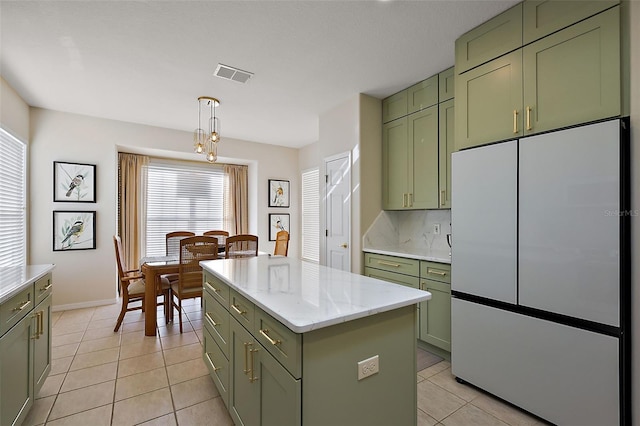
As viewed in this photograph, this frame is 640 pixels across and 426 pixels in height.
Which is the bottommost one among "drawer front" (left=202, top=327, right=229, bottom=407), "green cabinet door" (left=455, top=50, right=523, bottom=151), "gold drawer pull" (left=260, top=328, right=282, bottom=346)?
"drawer front" (left=202, top=327, right=229, bottom=407)

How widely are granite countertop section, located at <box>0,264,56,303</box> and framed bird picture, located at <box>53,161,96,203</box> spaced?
247 cm

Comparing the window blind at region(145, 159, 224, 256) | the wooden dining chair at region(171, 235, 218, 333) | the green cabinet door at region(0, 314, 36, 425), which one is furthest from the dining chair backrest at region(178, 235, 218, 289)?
the window blind at region(145, 159, 224, 256)

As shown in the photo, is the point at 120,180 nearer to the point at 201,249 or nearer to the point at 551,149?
the point at 201,249

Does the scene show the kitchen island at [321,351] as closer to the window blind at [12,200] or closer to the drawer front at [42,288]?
the drawer front at [42,288]

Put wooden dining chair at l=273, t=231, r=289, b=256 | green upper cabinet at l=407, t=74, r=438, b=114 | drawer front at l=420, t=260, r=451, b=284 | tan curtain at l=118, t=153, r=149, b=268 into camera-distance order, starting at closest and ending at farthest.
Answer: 1. drawer front at l=420, t=260, r=451, b=284
2. green upper cabinet at l=407, t=74, r=438, b=114
3. wooden dining chair at l=273, t=231, r=289, b=256
4. tan curtain at l=118, t=153, r=149, b=268

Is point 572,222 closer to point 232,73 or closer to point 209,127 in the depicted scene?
point 232,73

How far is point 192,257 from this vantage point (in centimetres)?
340

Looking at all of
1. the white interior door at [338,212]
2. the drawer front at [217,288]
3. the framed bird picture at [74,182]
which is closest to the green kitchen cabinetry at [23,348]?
the drawer front at [217,288]

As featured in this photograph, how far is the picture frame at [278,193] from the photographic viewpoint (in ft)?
19.8

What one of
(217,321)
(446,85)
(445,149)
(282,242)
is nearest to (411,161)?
(445,149)

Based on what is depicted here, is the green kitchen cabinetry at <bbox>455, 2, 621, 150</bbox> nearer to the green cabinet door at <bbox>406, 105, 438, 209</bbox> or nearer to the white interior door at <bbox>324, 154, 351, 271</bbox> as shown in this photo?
the green cabinet door at <bbox>406, 105, 438, 209</bbox>

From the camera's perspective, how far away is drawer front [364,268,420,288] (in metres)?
2.94

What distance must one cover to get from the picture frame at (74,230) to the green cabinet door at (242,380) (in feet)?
12.1

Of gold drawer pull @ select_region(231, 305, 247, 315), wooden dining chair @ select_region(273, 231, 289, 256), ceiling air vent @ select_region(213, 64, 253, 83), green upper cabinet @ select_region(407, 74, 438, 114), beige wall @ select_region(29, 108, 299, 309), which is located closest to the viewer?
gold drawer pull @ select_region(231, 305, 247, 315)
